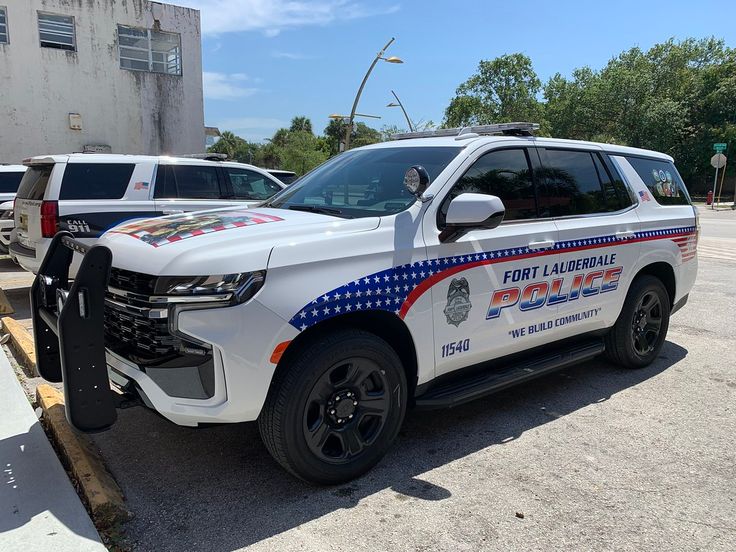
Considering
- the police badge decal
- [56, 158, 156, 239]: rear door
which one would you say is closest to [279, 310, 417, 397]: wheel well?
the police badge decal

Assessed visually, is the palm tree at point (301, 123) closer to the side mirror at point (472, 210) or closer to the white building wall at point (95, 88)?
the white building wall at point (95, 88)

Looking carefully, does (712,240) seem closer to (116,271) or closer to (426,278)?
(426,278)

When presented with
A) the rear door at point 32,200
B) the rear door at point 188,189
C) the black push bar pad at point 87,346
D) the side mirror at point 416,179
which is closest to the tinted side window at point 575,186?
the side mirror at point 416,179

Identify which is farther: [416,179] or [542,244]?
[542,244]

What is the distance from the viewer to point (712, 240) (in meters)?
15.4

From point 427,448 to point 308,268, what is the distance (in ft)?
4.91

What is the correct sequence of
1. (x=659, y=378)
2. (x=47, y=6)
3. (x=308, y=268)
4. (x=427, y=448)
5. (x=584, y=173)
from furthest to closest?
(x=47, y=6) < (x=659, y=378) < (x=584, y=173) < (x=427, y=448) < (x=308, y=268)

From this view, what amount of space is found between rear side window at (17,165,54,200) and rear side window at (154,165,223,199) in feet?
4.11

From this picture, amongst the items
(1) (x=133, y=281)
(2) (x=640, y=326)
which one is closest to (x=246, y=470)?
(1) (x=133, y=281)

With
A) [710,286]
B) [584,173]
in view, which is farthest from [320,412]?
[710,286]

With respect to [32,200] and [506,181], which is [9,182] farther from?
[506,181]

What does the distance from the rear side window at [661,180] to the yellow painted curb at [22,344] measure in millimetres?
5208

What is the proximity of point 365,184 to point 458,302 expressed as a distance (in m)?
1.01

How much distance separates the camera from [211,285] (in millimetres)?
2572
